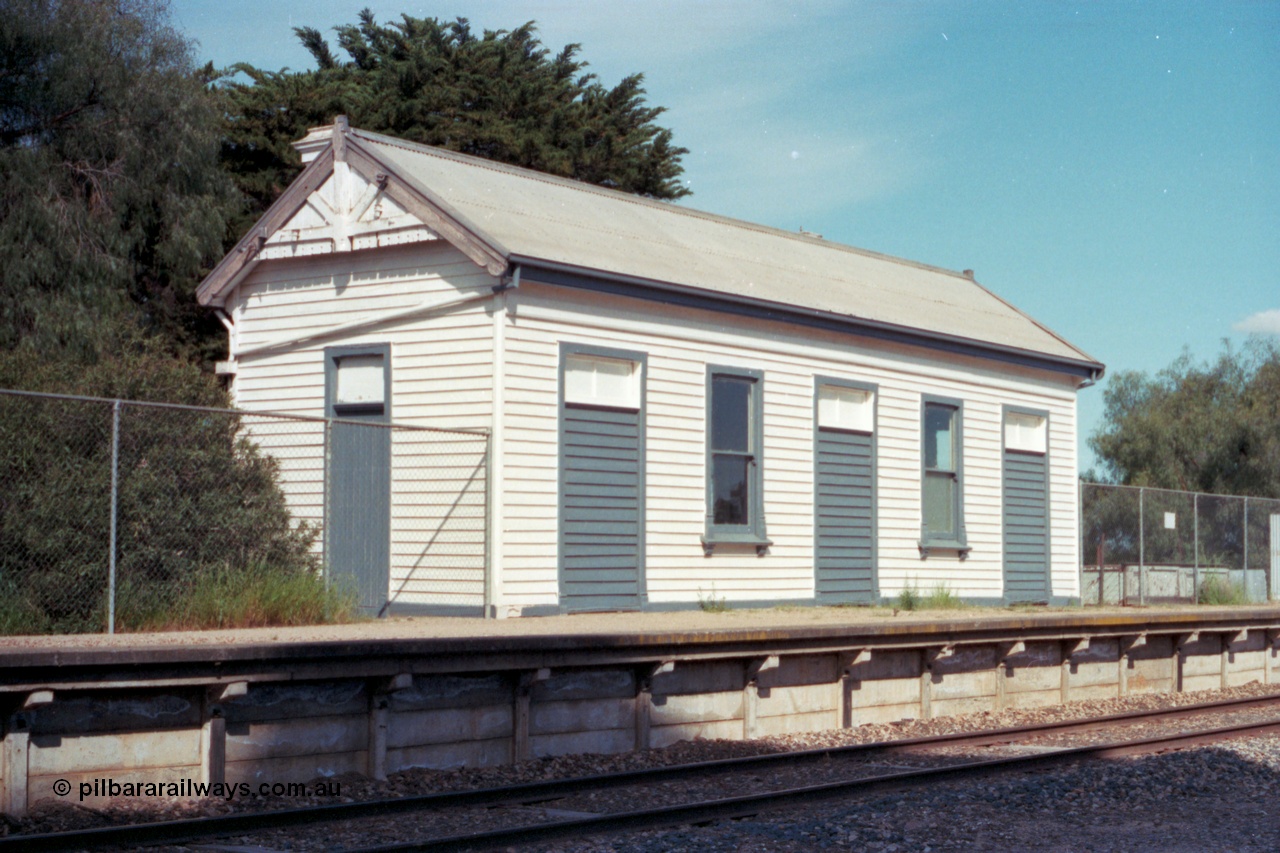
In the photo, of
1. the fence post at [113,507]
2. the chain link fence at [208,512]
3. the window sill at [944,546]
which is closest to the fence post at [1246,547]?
the window sill at [944,546]

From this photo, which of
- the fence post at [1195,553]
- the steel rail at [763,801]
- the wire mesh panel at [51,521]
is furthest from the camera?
the fence post at [1195,553]

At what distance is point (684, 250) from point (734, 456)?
2.81 meters

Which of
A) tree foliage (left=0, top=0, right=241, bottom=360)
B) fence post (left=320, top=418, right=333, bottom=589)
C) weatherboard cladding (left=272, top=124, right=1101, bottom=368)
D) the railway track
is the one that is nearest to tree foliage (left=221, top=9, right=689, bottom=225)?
tree foliage (left=0, top=0, right=241, bottom=360)

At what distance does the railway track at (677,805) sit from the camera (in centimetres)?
757

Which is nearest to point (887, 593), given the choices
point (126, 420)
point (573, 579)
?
point (573, 579)

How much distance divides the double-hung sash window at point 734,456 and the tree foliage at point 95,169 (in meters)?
9.89

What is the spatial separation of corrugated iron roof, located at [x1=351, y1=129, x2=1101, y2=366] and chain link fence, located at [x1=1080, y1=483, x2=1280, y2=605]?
162 inches

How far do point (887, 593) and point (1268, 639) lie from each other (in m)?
6.05

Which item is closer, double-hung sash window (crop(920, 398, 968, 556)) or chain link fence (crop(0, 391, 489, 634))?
chain link fence (crop(0, 391, 489, 634))

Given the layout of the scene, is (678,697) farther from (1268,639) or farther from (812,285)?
(1268,639)

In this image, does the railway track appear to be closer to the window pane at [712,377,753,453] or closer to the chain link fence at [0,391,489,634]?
the chain link fence at [0,391,489,634]

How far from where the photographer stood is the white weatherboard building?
15.2 metres

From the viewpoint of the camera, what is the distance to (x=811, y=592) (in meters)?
18.2

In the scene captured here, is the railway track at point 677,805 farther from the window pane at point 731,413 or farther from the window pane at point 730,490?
the window pane at point 731,413
